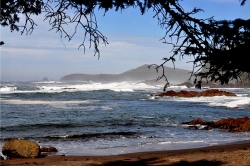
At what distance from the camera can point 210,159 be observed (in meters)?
8.23

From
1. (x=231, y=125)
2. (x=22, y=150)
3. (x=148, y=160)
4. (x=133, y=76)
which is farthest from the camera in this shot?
(x=133, y=76)

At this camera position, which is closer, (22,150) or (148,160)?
(148,160)

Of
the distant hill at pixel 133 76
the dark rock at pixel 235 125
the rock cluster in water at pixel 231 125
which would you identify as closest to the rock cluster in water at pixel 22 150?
the rock cluster in water at pixel 231 125

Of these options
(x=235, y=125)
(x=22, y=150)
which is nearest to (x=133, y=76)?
(x=235, y=125)

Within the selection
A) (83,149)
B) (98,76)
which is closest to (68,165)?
(83,149)

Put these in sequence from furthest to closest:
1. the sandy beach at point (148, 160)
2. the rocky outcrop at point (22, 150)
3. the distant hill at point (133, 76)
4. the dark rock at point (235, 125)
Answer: the distant hill at point (133, 76)
the dark rock at point (235, 125)
the rocky outcrop at point (22, 150)
the sandy beach at point (148, 160)

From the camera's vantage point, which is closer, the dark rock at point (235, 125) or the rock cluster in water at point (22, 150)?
the rock cluster in water at point (22, 150)

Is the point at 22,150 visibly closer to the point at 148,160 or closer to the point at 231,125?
the point at 148,160

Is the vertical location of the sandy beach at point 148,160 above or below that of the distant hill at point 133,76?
below

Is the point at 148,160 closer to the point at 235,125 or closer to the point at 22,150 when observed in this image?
the point at 22,150

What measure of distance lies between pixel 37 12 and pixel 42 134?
9.75 m

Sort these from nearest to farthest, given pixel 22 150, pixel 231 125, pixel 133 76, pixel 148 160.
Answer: pixel 148 160
pixel 22 150
pixel 231 125
pixel 133 76

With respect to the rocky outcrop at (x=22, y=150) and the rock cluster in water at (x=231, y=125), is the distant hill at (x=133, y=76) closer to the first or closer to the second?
the rock cluster in water at (x=231, y=125)

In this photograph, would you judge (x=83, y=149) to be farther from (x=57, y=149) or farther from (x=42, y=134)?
(x=42, y=134)
